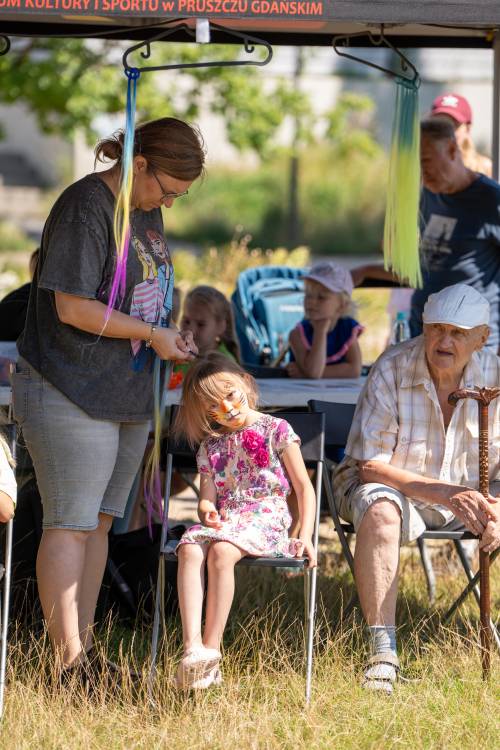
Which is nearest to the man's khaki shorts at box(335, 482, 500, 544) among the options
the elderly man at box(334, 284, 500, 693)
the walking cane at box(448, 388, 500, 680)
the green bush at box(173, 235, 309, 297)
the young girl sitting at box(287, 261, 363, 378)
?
the elderly man at box(334, 284, 500, 693)

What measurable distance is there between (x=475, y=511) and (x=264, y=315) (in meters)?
3.16

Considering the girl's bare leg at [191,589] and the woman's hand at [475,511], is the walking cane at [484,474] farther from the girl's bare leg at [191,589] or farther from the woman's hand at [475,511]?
the girl's bare leg at [191,589]

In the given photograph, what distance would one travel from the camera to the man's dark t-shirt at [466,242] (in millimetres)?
5688

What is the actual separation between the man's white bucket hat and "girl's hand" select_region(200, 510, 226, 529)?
3.35ft

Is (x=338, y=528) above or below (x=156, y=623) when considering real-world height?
above

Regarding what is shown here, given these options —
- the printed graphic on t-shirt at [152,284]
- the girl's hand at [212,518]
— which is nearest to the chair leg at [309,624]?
the girl's hand at [212,518]

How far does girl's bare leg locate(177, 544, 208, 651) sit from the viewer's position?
12.4ft

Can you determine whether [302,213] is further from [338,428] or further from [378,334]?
[338,428]

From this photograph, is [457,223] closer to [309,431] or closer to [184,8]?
[309,431]

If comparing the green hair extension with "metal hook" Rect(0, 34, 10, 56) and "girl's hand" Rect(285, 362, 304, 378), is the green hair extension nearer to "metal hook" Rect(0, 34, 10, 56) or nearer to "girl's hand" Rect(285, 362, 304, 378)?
"girl's hand" Rect(285, 362, 304, 378)

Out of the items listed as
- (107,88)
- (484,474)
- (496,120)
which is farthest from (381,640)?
(107,88)

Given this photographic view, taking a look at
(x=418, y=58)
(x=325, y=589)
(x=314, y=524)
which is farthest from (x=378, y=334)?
(x=418, y=58)

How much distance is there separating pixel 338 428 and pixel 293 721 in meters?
1.37

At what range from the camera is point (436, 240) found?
19.1 feet
